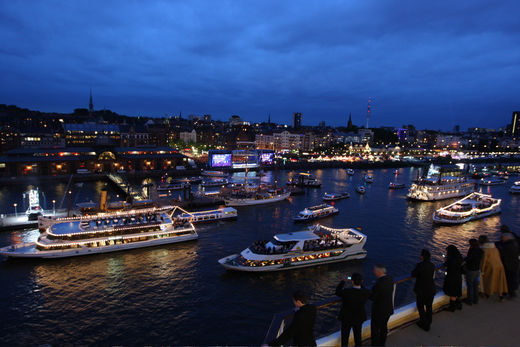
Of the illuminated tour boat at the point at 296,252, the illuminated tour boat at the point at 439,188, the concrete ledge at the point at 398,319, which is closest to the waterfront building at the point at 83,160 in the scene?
the illuminated tour boat at the point at 439,188

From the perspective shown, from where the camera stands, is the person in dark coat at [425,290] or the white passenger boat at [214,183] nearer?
the person in dark coat at [425,290]

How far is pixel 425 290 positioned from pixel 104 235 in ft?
78.1

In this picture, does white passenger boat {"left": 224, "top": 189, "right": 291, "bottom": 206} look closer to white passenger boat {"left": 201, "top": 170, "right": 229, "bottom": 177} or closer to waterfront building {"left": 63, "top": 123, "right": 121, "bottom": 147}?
white passenger boat {"left": 201, "top": 170, "right": 229, "bottom": 177}

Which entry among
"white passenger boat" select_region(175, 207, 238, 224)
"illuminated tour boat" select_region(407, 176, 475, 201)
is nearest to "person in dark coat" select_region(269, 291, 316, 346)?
"white passenger boat" select_region(175, 207, 238, 224)

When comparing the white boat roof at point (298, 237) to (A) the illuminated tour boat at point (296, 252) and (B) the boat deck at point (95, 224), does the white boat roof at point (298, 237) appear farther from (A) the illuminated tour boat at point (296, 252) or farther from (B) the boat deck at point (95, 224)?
(B) the boat deck at point (95, 224)

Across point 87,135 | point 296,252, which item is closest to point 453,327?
point 296,252

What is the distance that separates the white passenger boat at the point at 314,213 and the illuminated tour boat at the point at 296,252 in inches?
361

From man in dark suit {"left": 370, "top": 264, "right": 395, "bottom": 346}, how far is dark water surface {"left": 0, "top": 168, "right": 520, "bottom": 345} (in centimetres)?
1055

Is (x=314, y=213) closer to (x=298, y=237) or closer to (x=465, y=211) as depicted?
(x=298, y=237)

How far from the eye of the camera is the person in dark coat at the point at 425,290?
4.97m

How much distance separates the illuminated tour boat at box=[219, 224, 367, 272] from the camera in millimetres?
20234

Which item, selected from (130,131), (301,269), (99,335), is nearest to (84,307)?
(99,335)

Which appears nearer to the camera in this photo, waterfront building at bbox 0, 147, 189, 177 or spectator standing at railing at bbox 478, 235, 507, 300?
spectator standing at railing at bbox 478, 235, 507, 300

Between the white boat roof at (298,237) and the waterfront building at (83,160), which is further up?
the waterfront building at (83,160)
